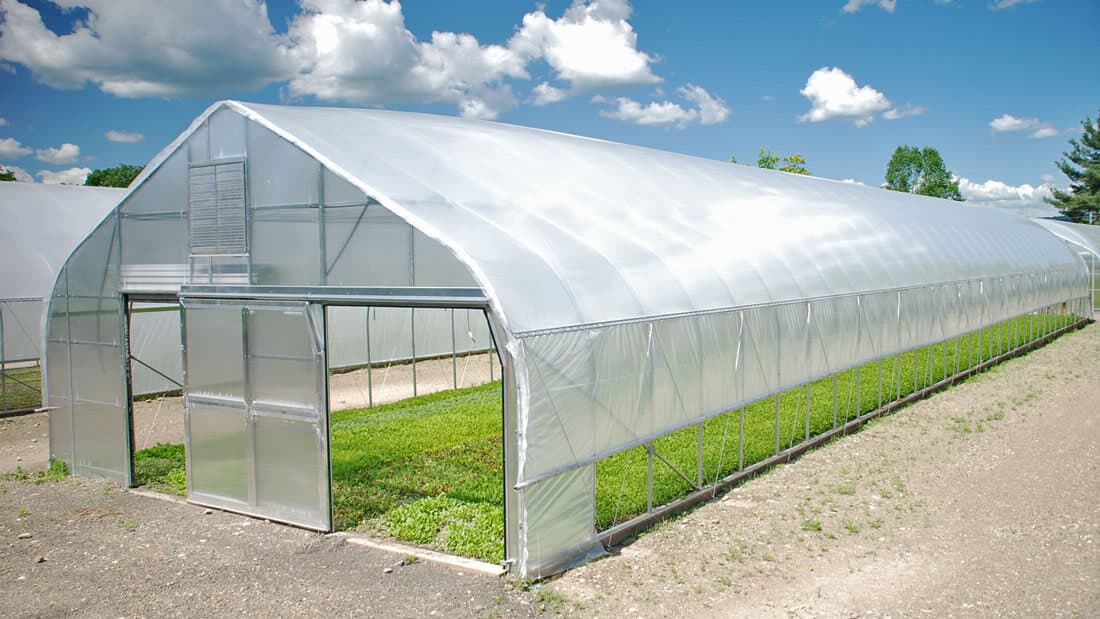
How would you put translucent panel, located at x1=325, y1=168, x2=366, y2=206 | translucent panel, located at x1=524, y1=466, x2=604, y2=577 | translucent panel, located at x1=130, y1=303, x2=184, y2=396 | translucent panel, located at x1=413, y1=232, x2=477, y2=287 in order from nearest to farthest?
translucent panel, located at x1=524, y1=466, x2=604, y2=577 → translucent panel, located at x1=413, y1=232, x2=477, y2=287 → translucent panel, located at x1=325, y1=168, x2=366, y2=206 → translucent panel, located at x1=130, y1=303, x2=184, y2=396

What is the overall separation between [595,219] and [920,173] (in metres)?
109

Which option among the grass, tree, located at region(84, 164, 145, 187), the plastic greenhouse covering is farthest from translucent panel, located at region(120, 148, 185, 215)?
tree, located at region(84, 164, 145, 187)

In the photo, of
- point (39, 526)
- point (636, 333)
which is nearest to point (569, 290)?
point (636, 333)

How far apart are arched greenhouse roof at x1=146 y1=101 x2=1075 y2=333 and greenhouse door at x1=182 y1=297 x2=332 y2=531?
2.21 metres

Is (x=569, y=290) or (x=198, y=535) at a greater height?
(x=569, y=290)

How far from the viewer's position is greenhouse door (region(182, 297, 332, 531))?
32.5 feet

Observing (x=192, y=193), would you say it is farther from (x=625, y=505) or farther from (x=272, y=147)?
(x=625, y=505)

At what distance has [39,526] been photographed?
409 inches

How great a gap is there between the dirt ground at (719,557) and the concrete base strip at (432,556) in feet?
0.37

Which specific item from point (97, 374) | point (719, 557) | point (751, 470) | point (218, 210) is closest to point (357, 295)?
point (218, 210)

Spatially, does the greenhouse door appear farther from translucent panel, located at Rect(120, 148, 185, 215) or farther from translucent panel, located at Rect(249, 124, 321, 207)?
translucent panel, located at Rect(120, 148, 185, 215)

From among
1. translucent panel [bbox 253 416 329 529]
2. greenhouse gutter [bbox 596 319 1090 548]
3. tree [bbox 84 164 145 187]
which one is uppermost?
tree [bbox 84 164 145 187]

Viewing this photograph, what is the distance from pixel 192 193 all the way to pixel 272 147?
1754mm

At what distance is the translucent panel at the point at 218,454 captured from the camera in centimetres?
1065
